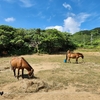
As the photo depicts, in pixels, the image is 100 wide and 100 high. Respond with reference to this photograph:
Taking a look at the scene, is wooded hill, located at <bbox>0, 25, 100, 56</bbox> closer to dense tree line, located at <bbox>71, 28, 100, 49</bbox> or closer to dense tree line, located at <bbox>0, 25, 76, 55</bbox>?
dense tree line, located at <bbox>0, 25, 76, 55</bbox>

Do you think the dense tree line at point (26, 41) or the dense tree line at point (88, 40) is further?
the dense tree line at point (88, 40)

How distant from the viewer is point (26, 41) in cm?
3095

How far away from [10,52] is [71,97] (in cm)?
2384

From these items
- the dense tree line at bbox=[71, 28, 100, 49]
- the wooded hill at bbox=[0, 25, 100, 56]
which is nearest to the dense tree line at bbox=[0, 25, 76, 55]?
the wooded hill at bbox=[0, 25, 100, 56]

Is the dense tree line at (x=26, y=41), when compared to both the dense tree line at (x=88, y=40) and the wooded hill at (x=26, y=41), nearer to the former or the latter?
the wooded hill at (x=26, y=41)

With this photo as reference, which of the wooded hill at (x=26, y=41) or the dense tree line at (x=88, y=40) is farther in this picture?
the dense tree line at (x=88, y=40)

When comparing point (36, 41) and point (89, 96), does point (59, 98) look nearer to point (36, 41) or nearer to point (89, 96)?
point (89, 96)

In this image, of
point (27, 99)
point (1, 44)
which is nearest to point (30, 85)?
point (27, 99)

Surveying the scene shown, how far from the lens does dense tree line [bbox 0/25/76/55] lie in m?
27.7

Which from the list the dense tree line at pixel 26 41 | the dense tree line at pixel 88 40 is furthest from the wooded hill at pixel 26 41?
the dense tree line at pixel 88 40

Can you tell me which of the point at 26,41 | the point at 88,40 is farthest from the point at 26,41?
the point at 88,40

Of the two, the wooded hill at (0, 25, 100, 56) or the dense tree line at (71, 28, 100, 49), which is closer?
the wooded hill at (0, 25, 100, 56)

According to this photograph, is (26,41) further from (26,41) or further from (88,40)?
(88,40)

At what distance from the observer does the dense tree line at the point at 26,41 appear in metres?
27.7
